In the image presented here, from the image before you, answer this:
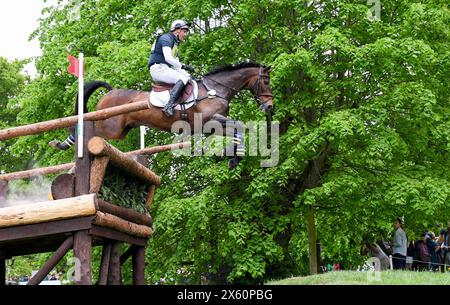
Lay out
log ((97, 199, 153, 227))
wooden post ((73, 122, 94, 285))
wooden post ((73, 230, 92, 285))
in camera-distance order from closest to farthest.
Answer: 1. wooden post ((73, 122, 94, 285))
2. wooden post ((73, 230, 92, 285))
3. log ((97, 199, 153, 227))

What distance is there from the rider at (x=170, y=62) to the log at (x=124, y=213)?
1582 mm

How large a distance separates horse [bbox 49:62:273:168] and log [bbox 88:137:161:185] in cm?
112

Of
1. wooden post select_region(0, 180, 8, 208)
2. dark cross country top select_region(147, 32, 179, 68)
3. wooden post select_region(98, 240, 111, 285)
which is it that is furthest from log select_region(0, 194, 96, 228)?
dark cross country top select_region(147, 32, 179, 68)

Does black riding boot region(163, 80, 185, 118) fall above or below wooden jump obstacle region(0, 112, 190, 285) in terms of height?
above

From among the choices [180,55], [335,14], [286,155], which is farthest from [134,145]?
[335,14]

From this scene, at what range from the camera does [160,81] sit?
11.2 m

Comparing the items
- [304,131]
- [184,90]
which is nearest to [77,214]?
[184,90]

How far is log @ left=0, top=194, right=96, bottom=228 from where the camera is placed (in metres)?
8.34

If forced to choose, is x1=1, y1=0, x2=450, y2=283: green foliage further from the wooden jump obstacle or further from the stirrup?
the wooden jump obstacle

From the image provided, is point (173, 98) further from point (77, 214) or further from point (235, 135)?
point (77, 214)

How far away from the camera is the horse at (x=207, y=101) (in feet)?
36.6

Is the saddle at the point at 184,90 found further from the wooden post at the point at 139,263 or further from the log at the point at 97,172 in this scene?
the log at the point at 97,172
